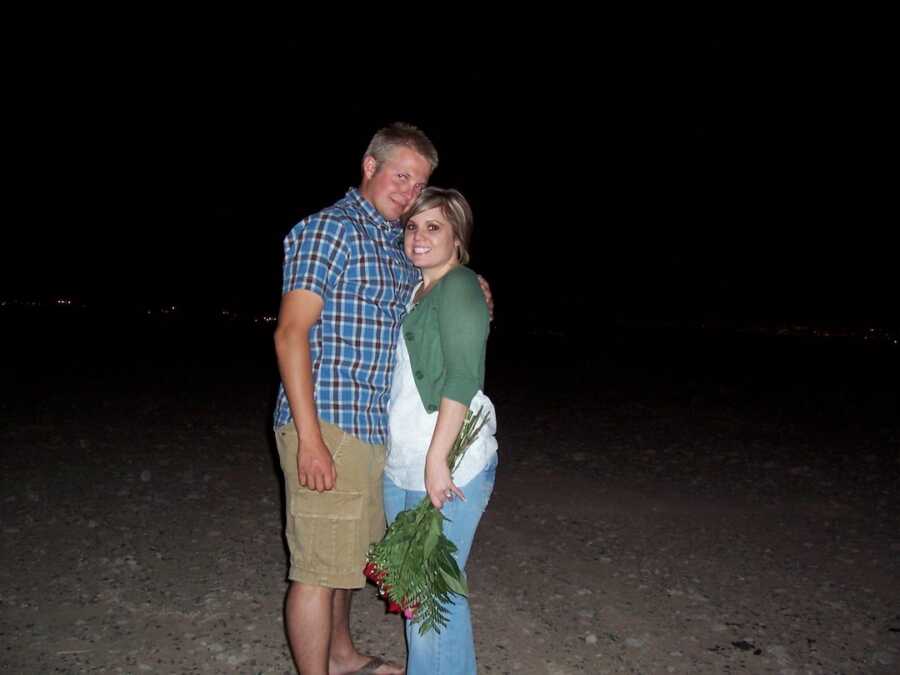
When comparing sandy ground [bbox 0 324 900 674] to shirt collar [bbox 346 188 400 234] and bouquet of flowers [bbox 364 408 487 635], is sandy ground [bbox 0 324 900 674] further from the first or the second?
shirt collar [bbox 346 188 400 234]

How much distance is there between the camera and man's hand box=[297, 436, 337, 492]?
2295 mm

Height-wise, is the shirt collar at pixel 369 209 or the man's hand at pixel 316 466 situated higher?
the shirt collar at pixel 369 209

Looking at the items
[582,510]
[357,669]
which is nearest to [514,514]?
[582,510]

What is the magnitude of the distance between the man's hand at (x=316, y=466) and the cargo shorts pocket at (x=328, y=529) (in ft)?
0.29

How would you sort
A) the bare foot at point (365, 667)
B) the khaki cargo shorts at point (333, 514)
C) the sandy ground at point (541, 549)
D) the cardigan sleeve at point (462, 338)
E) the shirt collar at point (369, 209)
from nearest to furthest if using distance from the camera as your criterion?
the cardigan sleeve at point (462, 338) → the khaki cargo shorts at point (333, 514) → the shirt collar at point (369, 209) → the bare foot at point (365, 667) → the sandy ground at point (541, 549)

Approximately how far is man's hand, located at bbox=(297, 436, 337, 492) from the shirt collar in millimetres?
773

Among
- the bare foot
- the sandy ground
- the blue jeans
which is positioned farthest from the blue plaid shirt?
the sandy ground

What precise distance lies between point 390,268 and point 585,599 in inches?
94.6

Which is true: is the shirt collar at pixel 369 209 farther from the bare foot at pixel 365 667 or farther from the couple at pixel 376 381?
the bare foot at pixel 365 667

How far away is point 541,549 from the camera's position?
15.3 ft

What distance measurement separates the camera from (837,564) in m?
4.50

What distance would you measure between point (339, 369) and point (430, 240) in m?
0.52

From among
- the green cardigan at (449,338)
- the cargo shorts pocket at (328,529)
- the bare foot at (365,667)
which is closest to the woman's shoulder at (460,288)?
the green cardigan at (449,338)

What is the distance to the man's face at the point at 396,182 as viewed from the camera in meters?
2.53
